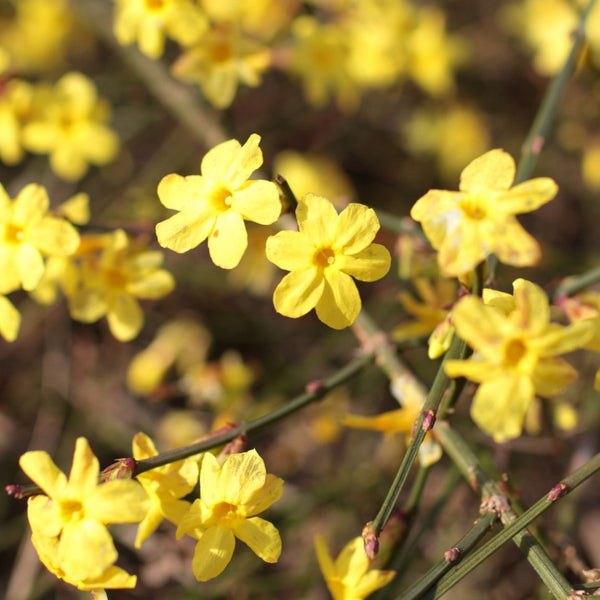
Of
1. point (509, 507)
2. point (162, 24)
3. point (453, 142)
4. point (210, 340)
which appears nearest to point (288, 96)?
point (453, 142)

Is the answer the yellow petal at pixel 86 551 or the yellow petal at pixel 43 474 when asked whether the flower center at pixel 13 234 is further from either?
the yellow petal at pixel 86 551

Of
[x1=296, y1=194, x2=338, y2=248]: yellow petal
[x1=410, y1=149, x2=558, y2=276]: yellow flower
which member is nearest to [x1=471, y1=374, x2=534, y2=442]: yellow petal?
[x1=410, y1=149, x2=558, y2=276]: yellow flower

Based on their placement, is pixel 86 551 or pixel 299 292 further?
pixel 299 292

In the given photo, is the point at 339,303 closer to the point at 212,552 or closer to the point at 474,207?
the point at 474,207

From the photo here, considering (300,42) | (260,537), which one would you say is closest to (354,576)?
(260,537)

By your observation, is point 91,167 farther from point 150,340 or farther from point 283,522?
point 283,522

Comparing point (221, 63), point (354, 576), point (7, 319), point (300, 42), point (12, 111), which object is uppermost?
point (12, 111)

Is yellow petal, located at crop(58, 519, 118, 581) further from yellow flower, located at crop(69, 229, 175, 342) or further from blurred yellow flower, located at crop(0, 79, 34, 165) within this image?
blurred yellow flower, located at crop(0, 79, 34, 165)
